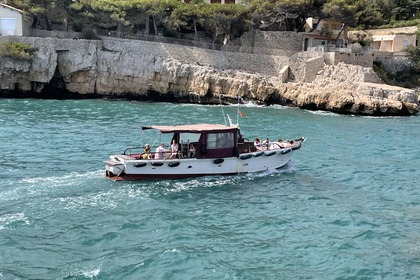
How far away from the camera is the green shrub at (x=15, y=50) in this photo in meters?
46.5

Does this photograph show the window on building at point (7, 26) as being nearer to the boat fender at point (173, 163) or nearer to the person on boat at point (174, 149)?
the person on boat at point (174, 149)

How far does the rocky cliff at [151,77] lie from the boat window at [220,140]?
2607cm

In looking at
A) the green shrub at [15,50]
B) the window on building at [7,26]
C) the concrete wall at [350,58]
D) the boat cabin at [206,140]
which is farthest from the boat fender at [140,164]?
the window on building at [7,26]

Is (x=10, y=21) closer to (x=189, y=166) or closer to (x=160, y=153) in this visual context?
(x=160, y=153)

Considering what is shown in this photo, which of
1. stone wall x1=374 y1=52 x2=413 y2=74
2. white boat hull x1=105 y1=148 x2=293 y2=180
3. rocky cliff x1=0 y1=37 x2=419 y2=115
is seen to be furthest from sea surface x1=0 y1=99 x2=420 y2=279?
stone wall x1=374 y1=52 x2=413 y2=74

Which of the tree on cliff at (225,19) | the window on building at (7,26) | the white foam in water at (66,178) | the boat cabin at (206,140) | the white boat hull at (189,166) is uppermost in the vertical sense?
the tree on cliff at (225,19)

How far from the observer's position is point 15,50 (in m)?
46.6

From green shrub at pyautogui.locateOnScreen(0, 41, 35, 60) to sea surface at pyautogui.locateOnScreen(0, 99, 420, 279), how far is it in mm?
19323

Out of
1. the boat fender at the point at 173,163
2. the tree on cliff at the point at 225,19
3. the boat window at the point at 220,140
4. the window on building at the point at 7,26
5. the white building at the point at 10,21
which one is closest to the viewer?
the boat fender at the point at 173,163

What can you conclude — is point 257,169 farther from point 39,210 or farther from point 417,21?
point 417,21

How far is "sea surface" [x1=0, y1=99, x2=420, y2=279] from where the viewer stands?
43.7 feet

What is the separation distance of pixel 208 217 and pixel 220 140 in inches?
232

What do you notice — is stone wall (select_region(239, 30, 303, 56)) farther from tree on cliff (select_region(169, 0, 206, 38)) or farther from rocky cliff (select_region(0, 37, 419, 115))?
tree on cliff (select_region(169, 0, 206, 38))

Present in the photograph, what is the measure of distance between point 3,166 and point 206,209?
9.94m
